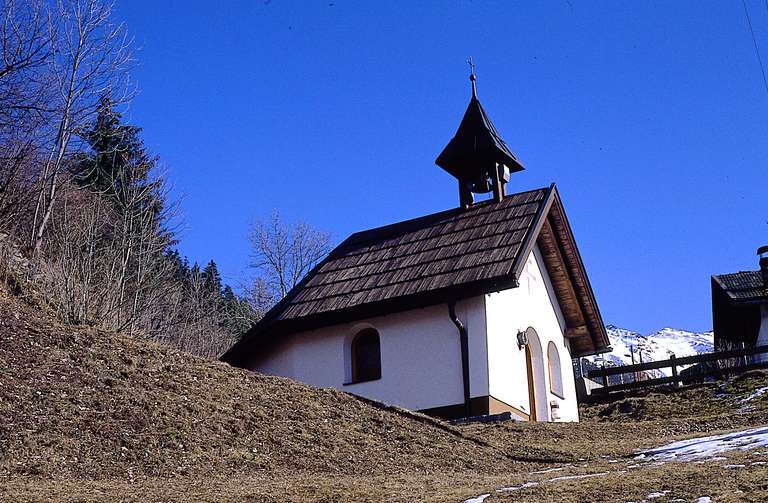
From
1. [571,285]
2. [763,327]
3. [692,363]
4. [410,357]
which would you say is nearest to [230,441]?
[410,357]

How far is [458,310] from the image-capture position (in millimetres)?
20406

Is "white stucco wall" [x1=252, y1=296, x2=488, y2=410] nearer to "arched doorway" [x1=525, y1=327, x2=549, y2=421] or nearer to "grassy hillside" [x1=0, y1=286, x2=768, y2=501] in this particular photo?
"arched doorway" [x1=525, y1=327, x2=549, y2=421]

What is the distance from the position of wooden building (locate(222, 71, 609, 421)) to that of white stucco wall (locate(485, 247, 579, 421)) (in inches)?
1.3

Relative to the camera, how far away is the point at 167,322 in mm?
25578

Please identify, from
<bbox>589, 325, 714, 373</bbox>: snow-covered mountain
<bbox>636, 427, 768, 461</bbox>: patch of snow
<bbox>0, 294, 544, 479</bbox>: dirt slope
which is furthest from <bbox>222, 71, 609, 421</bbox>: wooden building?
<bbox>589, 325, 714, 373</bbox>: snow-covered mountain

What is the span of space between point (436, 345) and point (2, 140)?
38.8 feet

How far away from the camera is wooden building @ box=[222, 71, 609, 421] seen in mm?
20141

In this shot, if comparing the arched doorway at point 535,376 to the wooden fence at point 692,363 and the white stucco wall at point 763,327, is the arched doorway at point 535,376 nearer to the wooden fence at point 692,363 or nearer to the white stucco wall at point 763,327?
the wooden fence at point 692,363

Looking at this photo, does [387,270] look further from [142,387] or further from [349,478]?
[349,478]

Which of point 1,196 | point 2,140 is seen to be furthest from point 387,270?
point 2,140

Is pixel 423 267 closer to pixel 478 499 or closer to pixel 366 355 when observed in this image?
pixel 366 355

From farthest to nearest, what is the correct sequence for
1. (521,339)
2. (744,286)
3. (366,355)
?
(744,286)
(366,355)
(521,339)

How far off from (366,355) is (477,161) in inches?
233

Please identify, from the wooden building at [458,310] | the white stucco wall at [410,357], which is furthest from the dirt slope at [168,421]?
the wooden building at [458,310]
